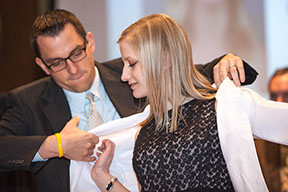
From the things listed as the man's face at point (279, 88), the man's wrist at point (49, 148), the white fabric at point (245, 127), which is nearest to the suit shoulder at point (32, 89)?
the man's wrist at point (49, 148)

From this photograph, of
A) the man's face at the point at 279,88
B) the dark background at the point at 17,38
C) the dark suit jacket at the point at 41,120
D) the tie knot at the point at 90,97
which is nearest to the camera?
the dark suit jacket at the point at 41,120

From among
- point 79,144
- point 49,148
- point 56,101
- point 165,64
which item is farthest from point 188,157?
point 56,101

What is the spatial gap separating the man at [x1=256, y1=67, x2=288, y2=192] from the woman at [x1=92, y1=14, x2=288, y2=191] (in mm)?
1440

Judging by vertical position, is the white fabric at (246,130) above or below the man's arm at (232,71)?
below

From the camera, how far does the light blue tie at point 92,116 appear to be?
7.15 ft

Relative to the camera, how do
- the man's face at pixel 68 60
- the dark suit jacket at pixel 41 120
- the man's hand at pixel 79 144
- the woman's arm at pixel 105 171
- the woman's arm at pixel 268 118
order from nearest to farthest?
the woman's arm at pixel 268 118
the woman's arm at pixel 105 171
the man's hand at pixel 79 144
the dark suit jacket at pixel 41 120
the man's face at pixel 68 60

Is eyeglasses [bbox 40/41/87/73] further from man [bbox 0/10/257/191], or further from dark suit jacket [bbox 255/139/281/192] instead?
dark suit jacket [bbox 255/139/281/192]

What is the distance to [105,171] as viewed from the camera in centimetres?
181

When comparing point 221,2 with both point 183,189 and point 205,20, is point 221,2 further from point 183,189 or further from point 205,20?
point 183,189

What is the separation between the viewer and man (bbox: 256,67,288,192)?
9.40ft

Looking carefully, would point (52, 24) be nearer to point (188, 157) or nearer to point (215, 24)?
point (188, 157)

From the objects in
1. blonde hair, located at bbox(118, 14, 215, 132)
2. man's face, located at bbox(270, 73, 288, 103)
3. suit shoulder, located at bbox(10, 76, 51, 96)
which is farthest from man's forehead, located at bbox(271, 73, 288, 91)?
suit shoulder, located at bbox(10, 76, 51, 96)

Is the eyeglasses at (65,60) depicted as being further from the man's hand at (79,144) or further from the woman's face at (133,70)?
the woman's face at (133,70)

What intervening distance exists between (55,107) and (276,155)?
1.88 metres
